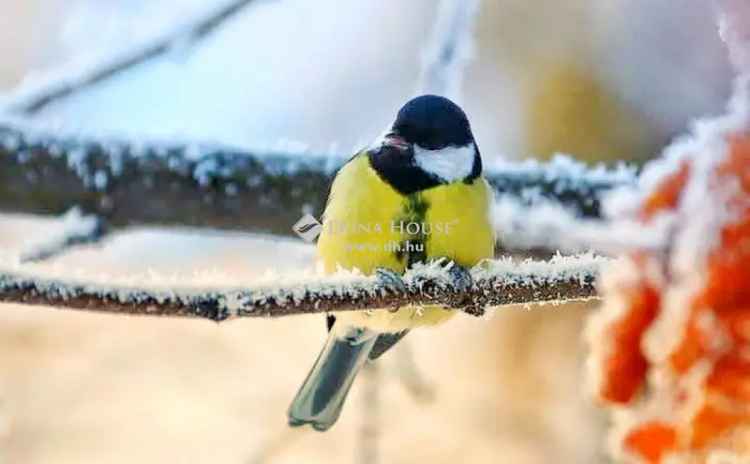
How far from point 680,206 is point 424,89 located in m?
0.23

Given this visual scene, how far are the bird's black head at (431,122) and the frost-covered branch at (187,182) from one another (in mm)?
57

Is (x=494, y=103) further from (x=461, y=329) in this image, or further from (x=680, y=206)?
(x=680, y=206)

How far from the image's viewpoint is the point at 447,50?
47 centimetres

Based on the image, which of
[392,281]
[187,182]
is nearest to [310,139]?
[187,182]

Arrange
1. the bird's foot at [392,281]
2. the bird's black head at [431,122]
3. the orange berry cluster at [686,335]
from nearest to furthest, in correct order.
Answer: the orange berry cluster at [686,335] < the bird's foot at [392,281] < the bird's black head at [431,122]

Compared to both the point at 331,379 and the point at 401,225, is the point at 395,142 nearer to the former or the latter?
the point at 401,225

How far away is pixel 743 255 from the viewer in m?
0.25

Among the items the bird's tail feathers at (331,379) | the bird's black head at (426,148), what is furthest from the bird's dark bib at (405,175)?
the bird's tail feathers at (331,379)

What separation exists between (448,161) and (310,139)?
0.46 feet

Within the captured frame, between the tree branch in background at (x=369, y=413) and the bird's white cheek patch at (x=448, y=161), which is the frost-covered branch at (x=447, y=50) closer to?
the bird's white cheek patch at (x=448, y=161)

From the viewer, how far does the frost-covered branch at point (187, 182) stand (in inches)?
19.4

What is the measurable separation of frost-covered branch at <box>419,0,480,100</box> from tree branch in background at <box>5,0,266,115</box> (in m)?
0.10

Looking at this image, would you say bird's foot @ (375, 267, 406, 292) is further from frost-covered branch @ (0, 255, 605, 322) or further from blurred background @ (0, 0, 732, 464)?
blurred background @ (0, 0, 732, 464)

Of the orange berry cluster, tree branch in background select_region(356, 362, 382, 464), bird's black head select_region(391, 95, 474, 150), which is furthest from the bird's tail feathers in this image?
the orange berry cluster
